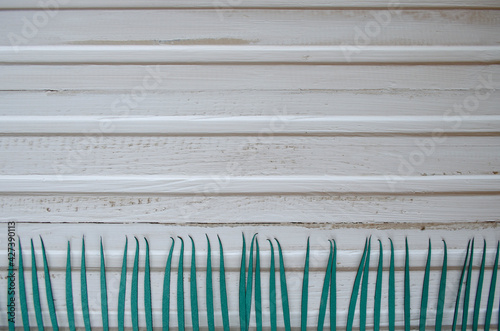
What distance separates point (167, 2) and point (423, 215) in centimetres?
115

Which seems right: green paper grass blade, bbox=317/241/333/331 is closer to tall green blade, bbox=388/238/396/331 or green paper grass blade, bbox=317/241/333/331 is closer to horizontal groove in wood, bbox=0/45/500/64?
tall green blade, bbox=388/238/396/331

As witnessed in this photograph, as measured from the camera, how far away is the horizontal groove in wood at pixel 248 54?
1.25 meters

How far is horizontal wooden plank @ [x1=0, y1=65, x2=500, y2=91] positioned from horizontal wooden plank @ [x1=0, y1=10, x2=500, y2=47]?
85mm

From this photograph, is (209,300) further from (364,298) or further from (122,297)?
(364,298)

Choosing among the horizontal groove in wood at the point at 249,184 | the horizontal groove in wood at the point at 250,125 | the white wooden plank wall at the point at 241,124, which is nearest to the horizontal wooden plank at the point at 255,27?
the white wooden plank wall at the point at 241,124

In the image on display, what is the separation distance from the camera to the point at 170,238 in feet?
4.14

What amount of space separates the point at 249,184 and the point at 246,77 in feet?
1.22

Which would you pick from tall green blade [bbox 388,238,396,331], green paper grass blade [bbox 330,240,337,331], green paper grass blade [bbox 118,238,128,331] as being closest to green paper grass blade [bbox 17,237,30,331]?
green paper grass blade [bbox 118,238,128,331]

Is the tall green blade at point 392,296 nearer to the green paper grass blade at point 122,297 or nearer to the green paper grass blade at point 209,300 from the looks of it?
the green paper grass blade at point 209,300

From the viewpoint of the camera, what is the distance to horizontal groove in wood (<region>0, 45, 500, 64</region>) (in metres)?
1.25

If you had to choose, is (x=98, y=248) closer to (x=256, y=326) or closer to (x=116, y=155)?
(x=116, y=155)

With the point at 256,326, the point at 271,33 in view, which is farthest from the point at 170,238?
the point at 271,33

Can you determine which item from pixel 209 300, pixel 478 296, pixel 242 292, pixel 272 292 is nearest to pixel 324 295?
pixel 272 292

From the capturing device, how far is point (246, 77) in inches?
49.8
